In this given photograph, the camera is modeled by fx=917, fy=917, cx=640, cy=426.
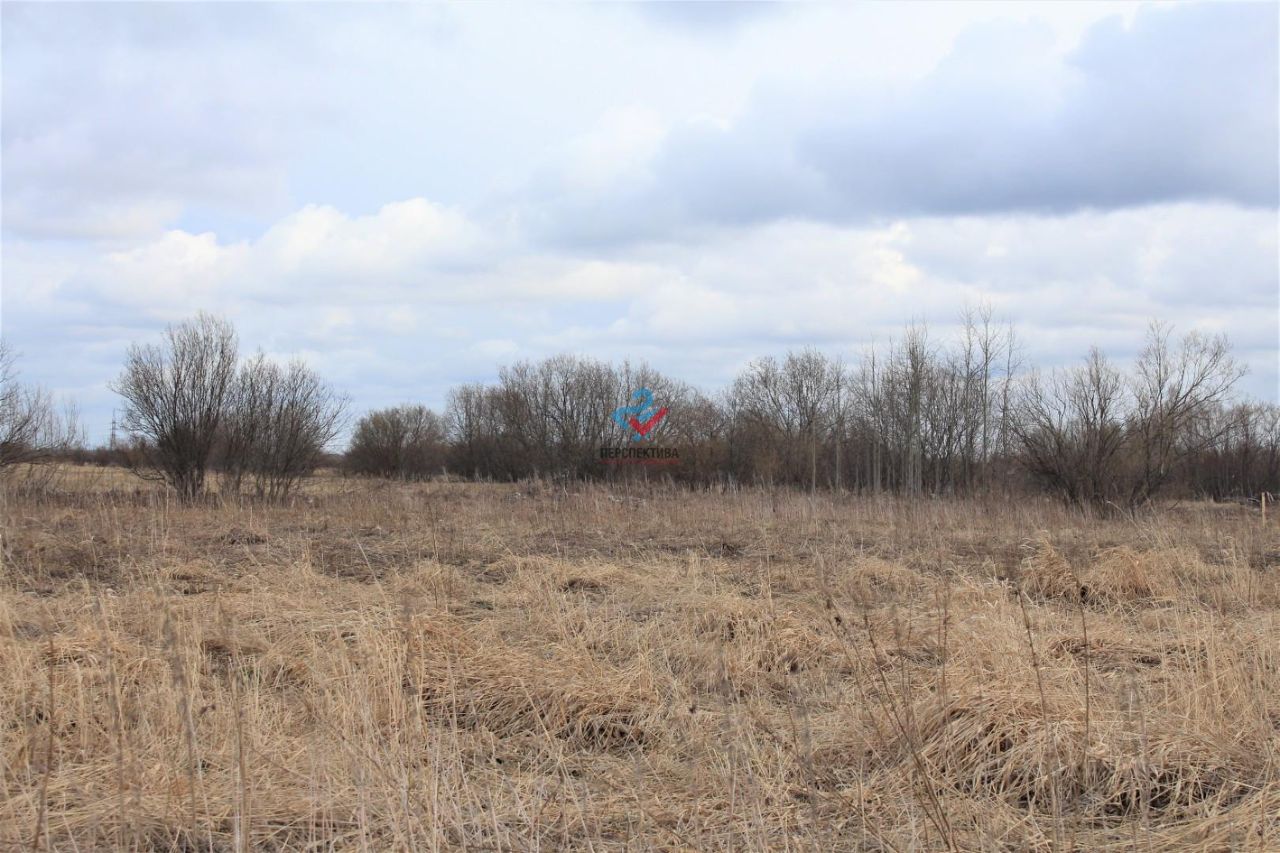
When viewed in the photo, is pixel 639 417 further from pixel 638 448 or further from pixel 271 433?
pixel 271 433

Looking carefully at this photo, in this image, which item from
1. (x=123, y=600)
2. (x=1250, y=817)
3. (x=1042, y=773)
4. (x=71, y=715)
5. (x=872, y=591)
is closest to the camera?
(x=1250, y=817)

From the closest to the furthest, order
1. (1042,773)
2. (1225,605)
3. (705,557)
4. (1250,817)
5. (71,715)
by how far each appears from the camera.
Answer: (1250,817)
(1042,773)
(71,715)
(1225,605)
(705,557)

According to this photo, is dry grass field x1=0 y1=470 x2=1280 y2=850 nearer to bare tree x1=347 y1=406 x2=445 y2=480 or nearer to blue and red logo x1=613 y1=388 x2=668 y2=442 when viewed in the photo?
blue and red logo x1=613 y1=388 x2=668 y2=442

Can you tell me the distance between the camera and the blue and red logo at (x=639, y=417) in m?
41.1

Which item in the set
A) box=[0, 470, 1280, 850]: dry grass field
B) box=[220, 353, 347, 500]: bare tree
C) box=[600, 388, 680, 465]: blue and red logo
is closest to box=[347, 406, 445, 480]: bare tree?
box=[600, 388, 680, 465]: blue and red logo

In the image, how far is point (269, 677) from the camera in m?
4.71

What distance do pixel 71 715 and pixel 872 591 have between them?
536 cm

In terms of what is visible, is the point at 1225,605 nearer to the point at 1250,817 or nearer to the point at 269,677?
the point at 1250,817

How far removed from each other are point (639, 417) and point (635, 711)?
121 feet

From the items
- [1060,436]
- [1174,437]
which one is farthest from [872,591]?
[1174,437]

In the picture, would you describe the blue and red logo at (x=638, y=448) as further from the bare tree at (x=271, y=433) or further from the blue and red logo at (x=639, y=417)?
the bare tree at (x=271, y=433)

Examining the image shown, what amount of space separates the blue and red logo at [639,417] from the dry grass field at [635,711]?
108ft

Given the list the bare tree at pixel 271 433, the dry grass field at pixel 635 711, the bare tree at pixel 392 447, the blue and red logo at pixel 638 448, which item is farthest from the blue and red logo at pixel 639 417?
the dry grass field at pixel 635 711

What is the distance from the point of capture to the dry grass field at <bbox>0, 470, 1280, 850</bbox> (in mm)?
2938
